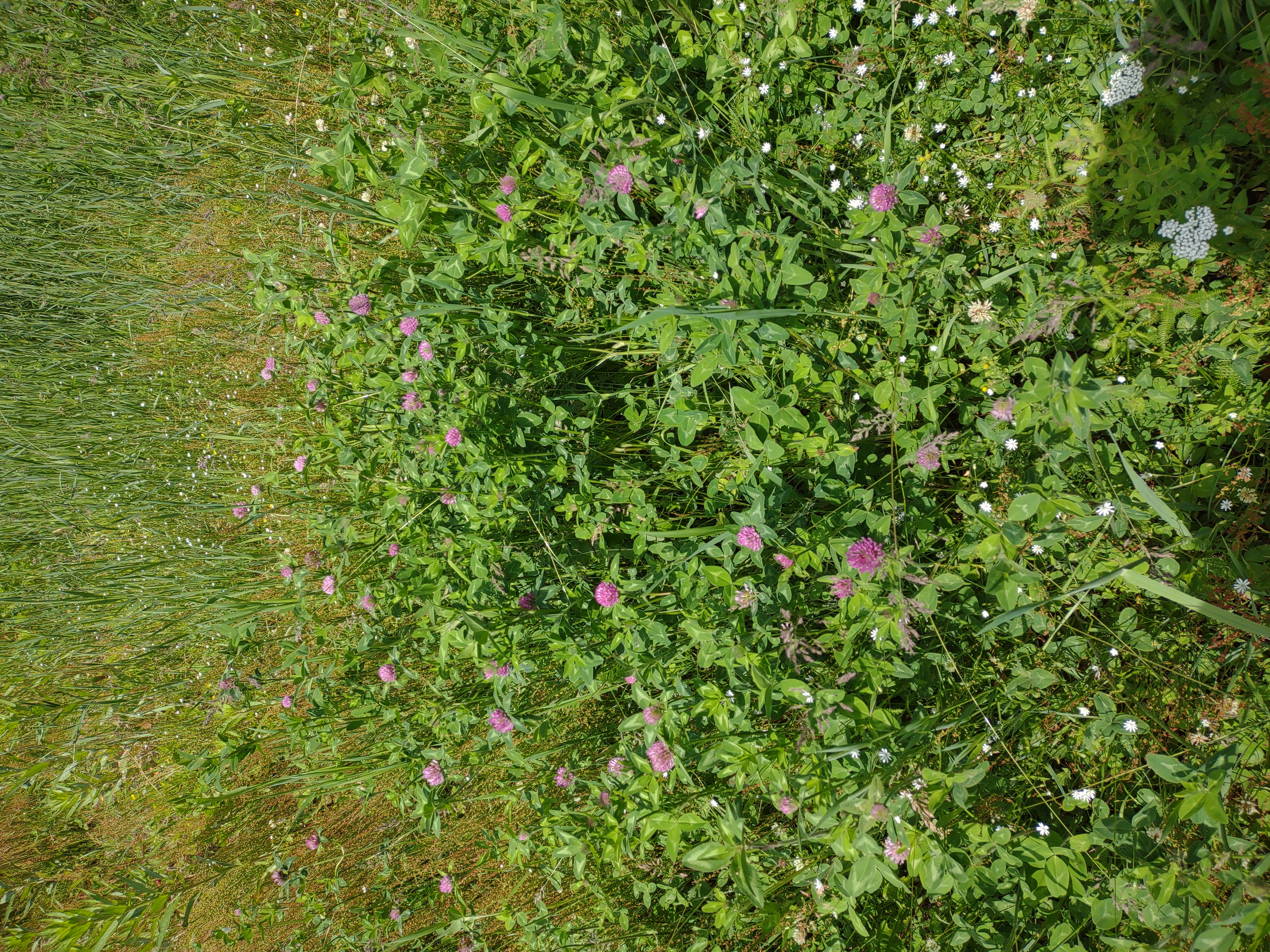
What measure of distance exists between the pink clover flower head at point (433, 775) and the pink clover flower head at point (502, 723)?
362mm

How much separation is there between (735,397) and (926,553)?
3.16ft

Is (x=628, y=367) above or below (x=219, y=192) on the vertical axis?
above

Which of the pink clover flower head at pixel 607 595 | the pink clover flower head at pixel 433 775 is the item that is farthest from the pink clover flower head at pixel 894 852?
the pink clover flower head at pixel 433 775

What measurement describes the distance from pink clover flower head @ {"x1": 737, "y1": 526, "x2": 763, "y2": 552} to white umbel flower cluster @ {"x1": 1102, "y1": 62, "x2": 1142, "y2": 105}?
1.73 m

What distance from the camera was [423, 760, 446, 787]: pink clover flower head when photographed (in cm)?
229

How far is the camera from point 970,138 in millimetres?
2238

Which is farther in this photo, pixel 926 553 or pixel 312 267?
pixel 312 267

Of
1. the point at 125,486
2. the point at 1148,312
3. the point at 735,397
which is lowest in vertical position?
the point at 125,486

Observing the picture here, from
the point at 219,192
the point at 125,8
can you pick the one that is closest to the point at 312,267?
the point at 219,192

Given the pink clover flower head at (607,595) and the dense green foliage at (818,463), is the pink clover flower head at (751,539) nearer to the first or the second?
the dense green foliage at (818,463)

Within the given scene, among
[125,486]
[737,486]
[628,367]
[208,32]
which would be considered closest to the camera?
[737,486]

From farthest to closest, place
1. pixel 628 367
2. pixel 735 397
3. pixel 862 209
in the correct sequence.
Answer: pixel 628 367 < pixel 862 209 < pixel 735 397

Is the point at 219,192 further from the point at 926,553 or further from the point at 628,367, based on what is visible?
the point at 926,553

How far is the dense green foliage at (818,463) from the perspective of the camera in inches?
70.7
